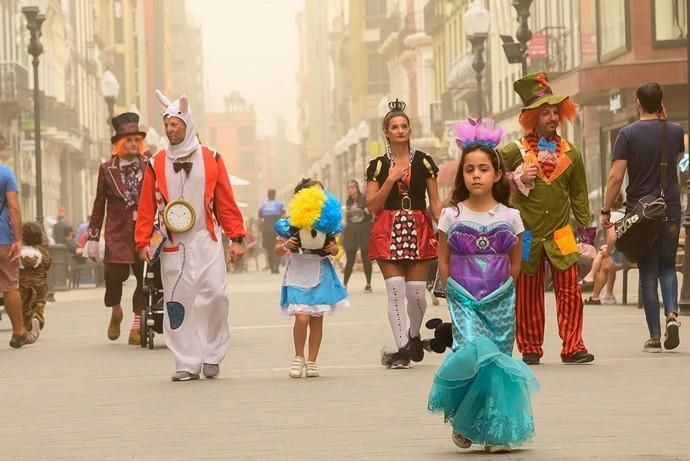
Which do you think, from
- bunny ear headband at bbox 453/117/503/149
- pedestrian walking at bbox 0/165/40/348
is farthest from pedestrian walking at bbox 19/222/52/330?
bunny ear headband at bbox 453/117/503/149

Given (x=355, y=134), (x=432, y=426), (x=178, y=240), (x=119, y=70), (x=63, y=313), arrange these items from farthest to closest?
(x=119, y=70)
(x=355, y=134)
(x=63, y=313)
(x=178, y=240)
(x=432, y=426)

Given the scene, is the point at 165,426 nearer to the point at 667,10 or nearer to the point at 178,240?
the point at 178,240

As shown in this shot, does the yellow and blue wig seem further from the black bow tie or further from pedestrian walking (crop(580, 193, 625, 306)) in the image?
pedestrian walking (crop(580, 193, 625, 306))

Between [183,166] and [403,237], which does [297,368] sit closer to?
[403,237]

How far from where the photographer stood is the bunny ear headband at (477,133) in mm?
9469

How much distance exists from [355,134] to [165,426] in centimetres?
5710

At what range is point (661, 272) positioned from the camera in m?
13.9

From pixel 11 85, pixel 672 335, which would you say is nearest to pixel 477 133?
pixel 672 335

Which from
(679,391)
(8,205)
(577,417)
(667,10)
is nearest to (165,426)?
(577,417)

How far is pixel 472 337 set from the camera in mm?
8617

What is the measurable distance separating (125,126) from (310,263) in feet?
14.2

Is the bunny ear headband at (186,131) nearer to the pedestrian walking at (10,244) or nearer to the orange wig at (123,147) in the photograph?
the orange wig at (123,147)

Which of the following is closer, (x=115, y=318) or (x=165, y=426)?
(x=165, y=426)

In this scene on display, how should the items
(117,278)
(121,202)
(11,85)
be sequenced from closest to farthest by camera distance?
(121,202), (117,278), (11,85)
